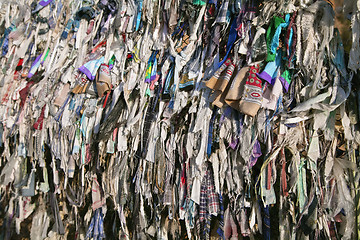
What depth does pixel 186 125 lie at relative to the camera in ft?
6.19

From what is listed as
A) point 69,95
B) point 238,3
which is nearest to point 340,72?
point 238,3

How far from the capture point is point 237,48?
1709 mm

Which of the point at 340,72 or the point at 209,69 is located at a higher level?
the point at 209,69

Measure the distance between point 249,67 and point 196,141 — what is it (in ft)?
1.78

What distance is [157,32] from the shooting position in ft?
6.95

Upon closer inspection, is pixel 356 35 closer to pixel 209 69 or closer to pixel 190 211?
pixel 209 69

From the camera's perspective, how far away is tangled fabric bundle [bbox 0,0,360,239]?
1520 millimetres

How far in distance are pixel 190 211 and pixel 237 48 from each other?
40.4 inches

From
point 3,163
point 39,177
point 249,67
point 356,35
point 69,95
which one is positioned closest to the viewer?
point 356,35

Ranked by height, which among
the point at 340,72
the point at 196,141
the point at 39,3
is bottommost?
the point at 196,141

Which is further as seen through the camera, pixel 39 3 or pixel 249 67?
pixel 39 3

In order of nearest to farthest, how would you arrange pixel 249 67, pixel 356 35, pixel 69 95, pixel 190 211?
pixel 356 35, pixel 249 67, pixel 190 211, pixel 69 95

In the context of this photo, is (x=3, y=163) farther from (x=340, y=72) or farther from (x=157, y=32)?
(x=340, y=72)

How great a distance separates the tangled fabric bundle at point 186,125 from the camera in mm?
1520
